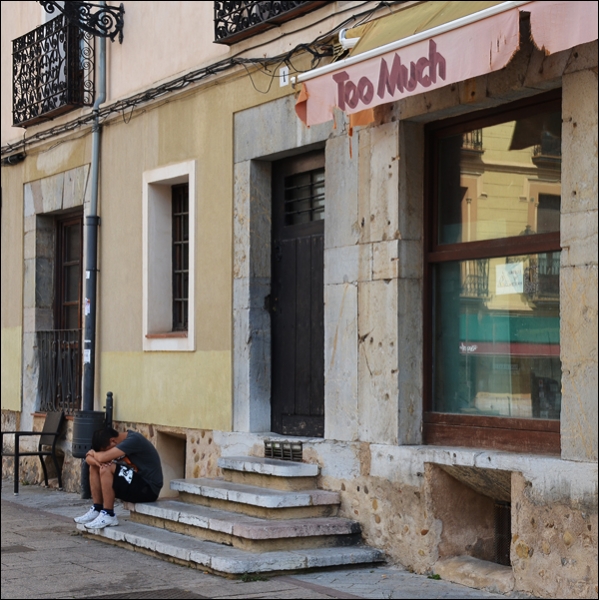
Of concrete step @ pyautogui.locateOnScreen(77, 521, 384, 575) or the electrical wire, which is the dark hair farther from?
the electrical wire

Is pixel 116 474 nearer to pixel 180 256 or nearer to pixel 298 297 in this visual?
pixel 298 297

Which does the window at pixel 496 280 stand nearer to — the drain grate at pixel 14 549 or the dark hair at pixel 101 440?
the dark hair at pixel 101 440

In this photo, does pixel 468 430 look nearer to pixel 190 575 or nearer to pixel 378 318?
pixel 378 318

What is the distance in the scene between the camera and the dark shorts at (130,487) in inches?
375

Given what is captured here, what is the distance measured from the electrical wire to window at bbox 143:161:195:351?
808 mm

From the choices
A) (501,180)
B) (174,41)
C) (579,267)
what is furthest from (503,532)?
(174,41)

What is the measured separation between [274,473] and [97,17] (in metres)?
6.01

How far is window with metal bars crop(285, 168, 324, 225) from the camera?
31.6 ft

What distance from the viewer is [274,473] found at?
879cm

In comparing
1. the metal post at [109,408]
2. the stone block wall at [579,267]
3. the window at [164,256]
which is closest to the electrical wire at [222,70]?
the window at [164,256]

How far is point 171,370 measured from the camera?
1103 centimetres

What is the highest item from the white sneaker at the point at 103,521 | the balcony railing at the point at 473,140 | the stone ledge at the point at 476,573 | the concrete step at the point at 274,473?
the balcony railing at the point at 473,140

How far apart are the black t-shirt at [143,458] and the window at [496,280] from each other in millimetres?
2590

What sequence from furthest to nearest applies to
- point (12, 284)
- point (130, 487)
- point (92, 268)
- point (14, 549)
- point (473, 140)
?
point (12, 284)
point (92, 268)
point (130, 487)
point (14, 549)
point (473, 140)
